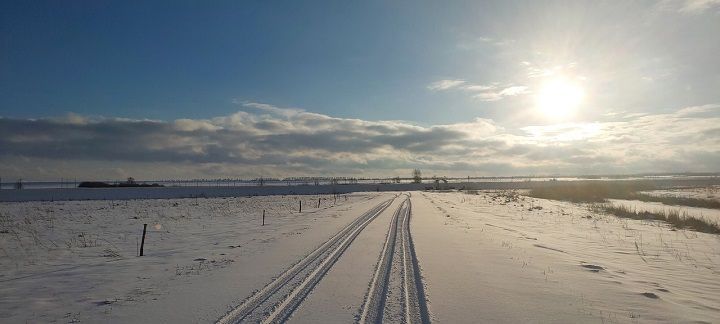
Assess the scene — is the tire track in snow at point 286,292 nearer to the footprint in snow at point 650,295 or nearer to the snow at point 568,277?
the snow at point 568,277

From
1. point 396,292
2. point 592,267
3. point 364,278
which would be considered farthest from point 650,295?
point 364,278

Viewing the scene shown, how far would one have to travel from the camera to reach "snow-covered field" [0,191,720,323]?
7.00m

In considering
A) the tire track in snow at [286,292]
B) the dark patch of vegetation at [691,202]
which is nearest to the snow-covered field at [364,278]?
the tire track in snow at [286,292]

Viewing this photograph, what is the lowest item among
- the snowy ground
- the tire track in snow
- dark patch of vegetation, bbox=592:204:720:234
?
dark patch of vegetation, bbox=592:204:720:234

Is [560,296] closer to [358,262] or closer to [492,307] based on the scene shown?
[492,307]

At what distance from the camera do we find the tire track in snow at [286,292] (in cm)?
660

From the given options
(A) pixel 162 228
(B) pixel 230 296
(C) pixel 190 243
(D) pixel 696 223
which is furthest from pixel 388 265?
(D) pixel 696 223

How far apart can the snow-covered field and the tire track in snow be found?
31 millimetres

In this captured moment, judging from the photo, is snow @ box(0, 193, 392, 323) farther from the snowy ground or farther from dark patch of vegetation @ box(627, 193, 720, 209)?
the snowy ground

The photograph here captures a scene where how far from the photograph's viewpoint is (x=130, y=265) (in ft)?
39.9

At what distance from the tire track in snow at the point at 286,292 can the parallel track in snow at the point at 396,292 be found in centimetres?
125

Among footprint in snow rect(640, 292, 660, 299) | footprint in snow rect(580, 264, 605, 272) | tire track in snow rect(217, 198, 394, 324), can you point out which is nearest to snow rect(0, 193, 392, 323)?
tire track in snow rect(217, 198, 394, 324)

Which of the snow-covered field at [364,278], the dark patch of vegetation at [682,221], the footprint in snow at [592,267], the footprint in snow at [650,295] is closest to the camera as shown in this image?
the snow-covered field at [364,278]

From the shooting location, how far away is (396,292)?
7.98 meters
